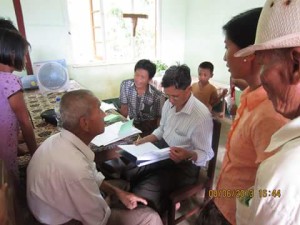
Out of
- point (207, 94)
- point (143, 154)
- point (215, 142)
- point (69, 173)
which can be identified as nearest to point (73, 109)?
point (69, 173)

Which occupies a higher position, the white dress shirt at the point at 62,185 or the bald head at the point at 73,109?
the bald head at the point at 73,109

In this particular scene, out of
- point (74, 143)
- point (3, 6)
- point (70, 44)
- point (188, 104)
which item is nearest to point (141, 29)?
point (70, 44)

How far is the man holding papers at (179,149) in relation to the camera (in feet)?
4.37

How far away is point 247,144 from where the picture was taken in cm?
73

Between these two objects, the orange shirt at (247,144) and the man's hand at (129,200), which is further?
the man's hand at (129,200)

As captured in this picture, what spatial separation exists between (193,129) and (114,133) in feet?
1.77

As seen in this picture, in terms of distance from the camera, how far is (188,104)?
57.8 inches

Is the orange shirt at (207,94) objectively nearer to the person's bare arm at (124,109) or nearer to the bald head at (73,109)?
the person's bare arm at (124,109)

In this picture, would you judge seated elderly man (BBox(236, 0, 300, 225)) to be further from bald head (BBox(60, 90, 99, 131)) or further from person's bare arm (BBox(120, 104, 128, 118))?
person's bare arm (BBox(120, 104, 128, 118))

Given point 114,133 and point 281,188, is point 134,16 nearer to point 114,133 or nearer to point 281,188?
point 114,133

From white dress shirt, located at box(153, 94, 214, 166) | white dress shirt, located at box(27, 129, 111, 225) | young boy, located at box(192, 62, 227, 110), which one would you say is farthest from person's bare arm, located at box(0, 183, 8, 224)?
young boy, located at box(192, 62, 227, 110)

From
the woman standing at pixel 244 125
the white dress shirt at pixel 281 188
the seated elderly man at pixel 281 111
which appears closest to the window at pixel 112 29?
the woman standing at pixel 244 125

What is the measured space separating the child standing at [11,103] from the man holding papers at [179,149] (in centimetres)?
71

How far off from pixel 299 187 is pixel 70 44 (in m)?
3.93
